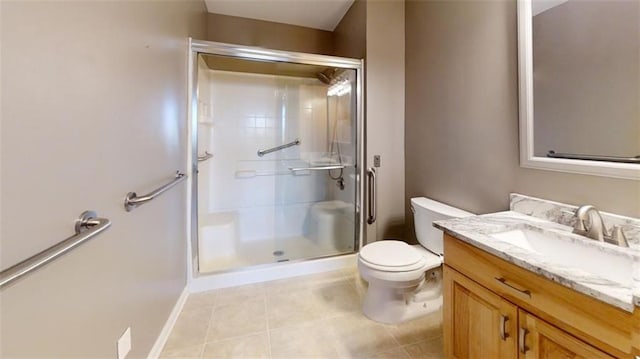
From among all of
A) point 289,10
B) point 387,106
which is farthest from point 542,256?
point 289,10

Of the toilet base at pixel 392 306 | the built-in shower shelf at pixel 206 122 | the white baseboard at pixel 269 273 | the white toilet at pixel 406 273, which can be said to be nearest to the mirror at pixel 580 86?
the white toilet at pixel 406 273

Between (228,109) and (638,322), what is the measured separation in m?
3.14

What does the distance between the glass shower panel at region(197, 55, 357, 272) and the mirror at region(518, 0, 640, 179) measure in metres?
1.38

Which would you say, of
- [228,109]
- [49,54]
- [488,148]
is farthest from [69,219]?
[228,109]

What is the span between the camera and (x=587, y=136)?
Result: 1.16 meters

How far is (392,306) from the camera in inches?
66.7

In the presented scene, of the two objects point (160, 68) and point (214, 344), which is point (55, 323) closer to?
point (214, 344)

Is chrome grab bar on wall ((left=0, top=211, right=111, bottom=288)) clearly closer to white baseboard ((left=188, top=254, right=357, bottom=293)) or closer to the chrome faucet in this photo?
white baseboard ((left=188, top=254, right=357, bottom=293))

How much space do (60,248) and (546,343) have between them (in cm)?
138

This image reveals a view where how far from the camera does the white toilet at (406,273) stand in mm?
1571

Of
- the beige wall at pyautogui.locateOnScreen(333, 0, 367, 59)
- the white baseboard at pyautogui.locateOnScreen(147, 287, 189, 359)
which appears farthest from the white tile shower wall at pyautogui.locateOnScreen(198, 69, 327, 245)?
the white baseboard at pyautogui.locateOnScreen(147, 287, 189, 359)

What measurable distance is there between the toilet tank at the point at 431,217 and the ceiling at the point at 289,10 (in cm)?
202

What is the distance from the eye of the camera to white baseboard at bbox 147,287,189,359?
4.50 ft

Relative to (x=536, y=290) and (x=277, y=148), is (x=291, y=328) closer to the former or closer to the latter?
(x=536, y=290)
